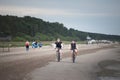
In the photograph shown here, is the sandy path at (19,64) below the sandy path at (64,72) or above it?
above

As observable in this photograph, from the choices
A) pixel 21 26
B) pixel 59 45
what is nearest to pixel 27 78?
pixel 59 45

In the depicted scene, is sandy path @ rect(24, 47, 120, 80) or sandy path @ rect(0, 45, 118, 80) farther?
sandy path @ rect(0, 45, 118, 80)

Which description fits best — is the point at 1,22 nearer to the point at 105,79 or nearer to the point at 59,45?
the point at 59,45

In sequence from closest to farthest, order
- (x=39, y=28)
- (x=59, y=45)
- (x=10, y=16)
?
1. (x=59, y=45)
2. (x=10, y=16)
3. (x=39, y=28)

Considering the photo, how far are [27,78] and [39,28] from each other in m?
144

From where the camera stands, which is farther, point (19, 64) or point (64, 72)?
point (19, 64)

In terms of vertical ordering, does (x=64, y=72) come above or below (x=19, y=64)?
below

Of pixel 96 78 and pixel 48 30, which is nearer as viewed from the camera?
pixel 96 78

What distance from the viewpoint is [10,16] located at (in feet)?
461

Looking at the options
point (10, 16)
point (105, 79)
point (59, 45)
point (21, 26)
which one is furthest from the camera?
point (10, 16)

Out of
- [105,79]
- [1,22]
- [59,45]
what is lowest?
[105,79]

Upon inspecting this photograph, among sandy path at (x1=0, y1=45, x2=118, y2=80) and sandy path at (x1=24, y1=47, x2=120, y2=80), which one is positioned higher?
sandy path at (x1=0, y1=45, x2=118, y2=80)

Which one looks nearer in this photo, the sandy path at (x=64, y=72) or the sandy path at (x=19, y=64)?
the sandy path at (x=64, y=72)

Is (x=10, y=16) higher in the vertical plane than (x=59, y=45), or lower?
higher
